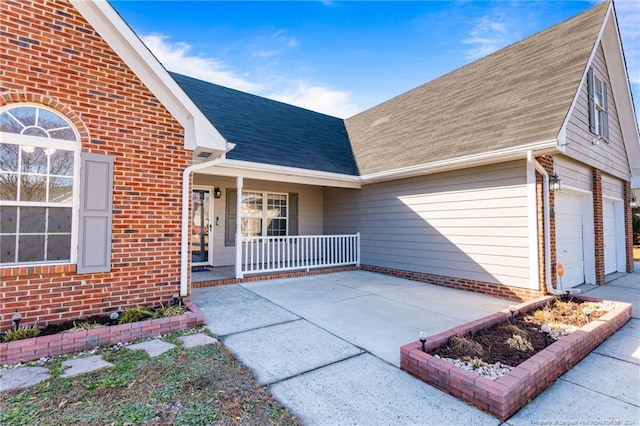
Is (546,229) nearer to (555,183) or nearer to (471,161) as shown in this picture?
(555,183)

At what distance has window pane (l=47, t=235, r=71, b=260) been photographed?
4008mm

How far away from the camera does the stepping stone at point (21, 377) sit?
2.72 meters

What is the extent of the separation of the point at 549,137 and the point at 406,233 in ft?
12.2

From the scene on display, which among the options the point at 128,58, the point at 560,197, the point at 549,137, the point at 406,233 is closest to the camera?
the point at 128,58

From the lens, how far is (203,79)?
10.1 m

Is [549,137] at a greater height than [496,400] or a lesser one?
greater

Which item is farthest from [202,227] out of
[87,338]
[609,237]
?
[609,237]

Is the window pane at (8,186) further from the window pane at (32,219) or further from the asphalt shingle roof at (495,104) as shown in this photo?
the asphalt shingle roof at (495,104)

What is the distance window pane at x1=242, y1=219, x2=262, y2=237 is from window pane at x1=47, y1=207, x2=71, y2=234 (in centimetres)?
527

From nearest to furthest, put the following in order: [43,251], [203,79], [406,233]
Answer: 1. [43,251]
2. [406,233]
3. [203,79]

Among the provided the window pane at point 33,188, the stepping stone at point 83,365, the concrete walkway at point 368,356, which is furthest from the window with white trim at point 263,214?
the stepping stone at point 83,365

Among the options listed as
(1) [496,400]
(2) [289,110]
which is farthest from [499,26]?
(1) [496,400]

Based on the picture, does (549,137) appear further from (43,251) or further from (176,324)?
(43,251)

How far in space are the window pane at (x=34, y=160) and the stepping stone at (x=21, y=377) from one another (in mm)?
2291
